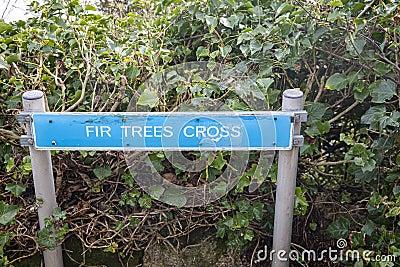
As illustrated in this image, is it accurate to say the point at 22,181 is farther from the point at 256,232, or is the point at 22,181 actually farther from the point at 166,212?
the point at 256,232

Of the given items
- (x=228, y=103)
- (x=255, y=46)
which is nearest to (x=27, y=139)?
(x=228, y=103)

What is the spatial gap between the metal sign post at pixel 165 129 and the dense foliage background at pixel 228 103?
170mm

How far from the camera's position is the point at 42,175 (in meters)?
1.45

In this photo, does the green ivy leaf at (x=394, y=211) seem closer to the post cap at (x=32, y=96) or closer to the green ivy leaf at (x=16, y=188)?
the post cap at (x=32, y=96)

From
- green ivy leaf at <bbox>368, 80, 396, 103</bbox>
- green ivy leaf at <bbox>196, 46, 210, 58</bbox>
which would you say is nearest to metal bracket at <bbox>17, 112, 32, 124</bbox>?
green ivy leaf at <bbox>196, 46, 210, 58</bbox>

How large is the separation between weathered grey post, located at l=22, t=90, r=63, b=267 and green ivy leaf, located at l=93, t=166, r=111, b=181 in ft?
0.70

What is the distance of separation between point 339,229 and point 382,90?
0.56 metres

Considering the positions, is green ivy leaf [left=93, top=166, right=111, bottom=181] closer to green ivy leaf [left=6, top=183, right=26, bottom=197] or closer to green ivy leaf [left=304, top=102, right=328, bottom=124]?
green ivy leaf [left=6, top=183, right=26, bottom=197]

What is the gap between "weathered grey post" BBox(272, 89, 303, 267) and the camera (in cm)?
132

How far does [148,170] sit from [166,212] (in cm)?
20

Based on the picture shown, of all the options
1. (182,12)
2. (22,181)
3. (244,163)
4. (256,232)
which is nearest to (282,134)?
(244,163)

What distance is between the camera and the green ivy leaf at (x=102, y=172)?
168 centimetres

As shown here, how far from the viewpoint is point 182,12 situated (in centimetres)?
169

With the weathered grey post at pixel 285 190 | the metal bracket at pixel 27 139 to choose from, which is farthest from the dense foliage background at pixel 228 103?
the metal bracket at pixel 27 139
